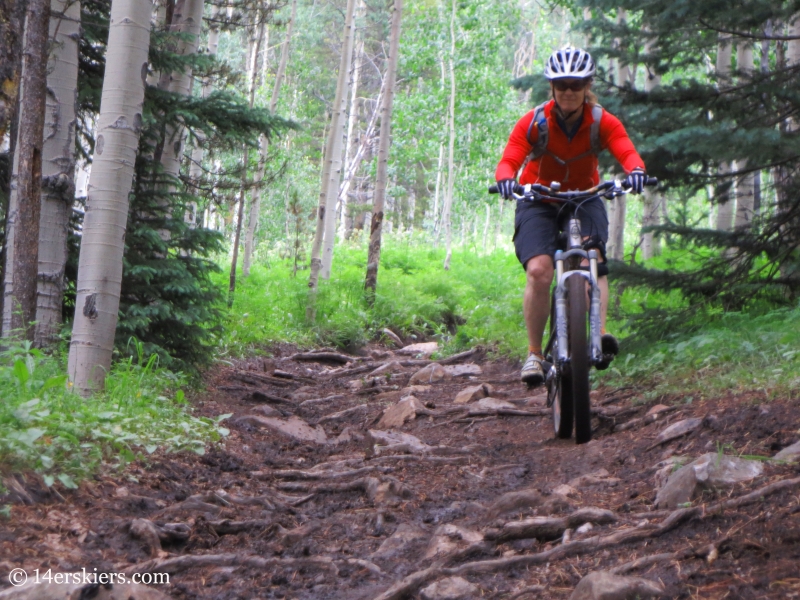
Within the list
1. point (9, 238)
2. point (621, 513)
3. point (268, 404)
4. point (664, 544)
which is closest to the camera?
point (664, 544)

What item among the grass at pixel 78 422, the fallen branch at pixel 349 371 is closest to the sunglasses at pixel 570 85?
the grass at pixel 78 422

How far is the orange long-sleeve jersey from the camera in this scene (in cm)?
508

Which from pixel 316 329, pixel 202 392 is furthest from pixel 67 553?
pixel 316 329

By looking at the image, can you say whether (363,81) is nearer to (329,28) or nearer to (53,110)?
(329,28)

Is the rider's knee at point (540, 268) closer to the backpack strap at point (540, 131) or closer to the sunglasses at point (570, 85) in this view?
the backpack strap at point (540, 131)

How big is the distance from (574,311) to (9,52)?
4.60 metres

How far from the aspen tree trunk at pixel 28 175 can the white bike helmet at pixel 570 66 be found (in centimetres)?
390

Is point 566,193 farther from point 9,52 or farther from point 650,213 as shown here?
point 650,213

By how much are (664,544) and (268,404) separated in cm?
545

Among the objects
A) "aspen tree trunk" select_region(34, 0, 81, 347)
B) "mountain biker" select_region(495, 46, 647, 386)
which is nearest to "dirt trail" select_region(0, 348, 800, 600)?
"mountain biker" select_region(495, 46, 647, 386)

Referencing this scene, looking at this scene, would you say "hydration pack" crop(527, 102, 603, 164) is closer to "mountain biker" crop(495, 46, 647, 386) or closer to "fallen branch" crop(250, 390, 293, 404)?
"mountain biker" crop(495, 46, 647, 386)

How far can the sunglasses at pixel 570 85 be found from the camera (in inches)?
195

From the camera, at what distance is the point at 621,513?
349 cm

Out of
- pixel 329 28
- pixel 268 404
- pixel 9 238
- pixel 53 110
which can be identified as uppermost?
pixel 329 28
